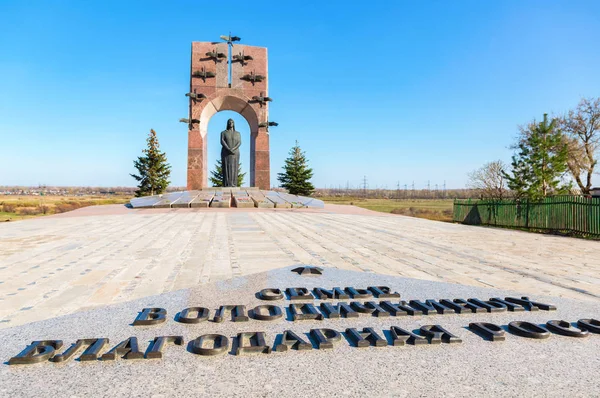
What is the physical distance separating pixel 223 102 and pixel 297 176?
1988 centimetres

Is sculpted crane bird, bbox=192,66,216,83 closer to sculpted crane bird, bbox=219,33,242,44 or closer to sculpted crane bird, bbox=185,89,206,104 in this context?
sculpted crane bird, bbox=185,89,206,104

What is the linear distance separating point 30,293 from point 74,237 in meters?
4.27

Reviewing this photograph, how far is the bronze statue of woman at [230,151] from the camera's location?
19.1 metres

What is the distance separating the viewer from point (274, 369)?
2.44 meters

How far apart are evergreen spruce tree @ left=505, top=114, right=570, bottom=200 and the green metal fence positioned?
3558mm

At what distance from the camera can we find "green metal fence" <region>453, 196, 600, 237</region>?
11273 millimetres

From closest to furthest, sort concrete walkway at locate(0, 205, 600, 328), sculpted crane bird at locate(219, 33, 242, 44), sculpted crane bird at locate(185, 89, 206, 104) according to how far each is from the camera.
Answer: concrete walkway at locate(0, 205, 600, 328)
sculpted crane bird at locate(185, 89, 206, 104)
sculpted crane bird at locate(219, 33, 242, 44)

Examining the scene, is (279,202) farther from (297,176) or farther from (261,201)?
(297,176)

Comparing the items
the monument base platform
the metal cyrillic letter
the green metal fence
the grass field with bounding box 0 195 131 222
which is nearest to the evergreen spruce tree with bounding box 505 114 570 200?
the green metal fence

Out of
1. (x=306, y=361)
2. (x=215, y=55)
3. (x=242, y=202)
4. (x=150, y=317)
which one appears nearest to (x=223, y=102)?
(x=215, y=55)

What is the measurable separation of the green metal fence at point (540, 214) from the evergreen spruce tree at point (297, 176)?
20623mm

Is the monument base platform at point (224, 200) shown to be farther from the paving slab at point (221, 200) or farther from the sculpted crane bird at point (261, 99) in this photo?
the sculpted crane bird at point (261, 99)

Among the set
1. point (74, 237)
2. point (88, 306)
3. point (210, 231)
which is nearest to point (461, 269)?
point (88, 306)

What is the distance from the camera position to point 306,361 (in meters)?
2.56
